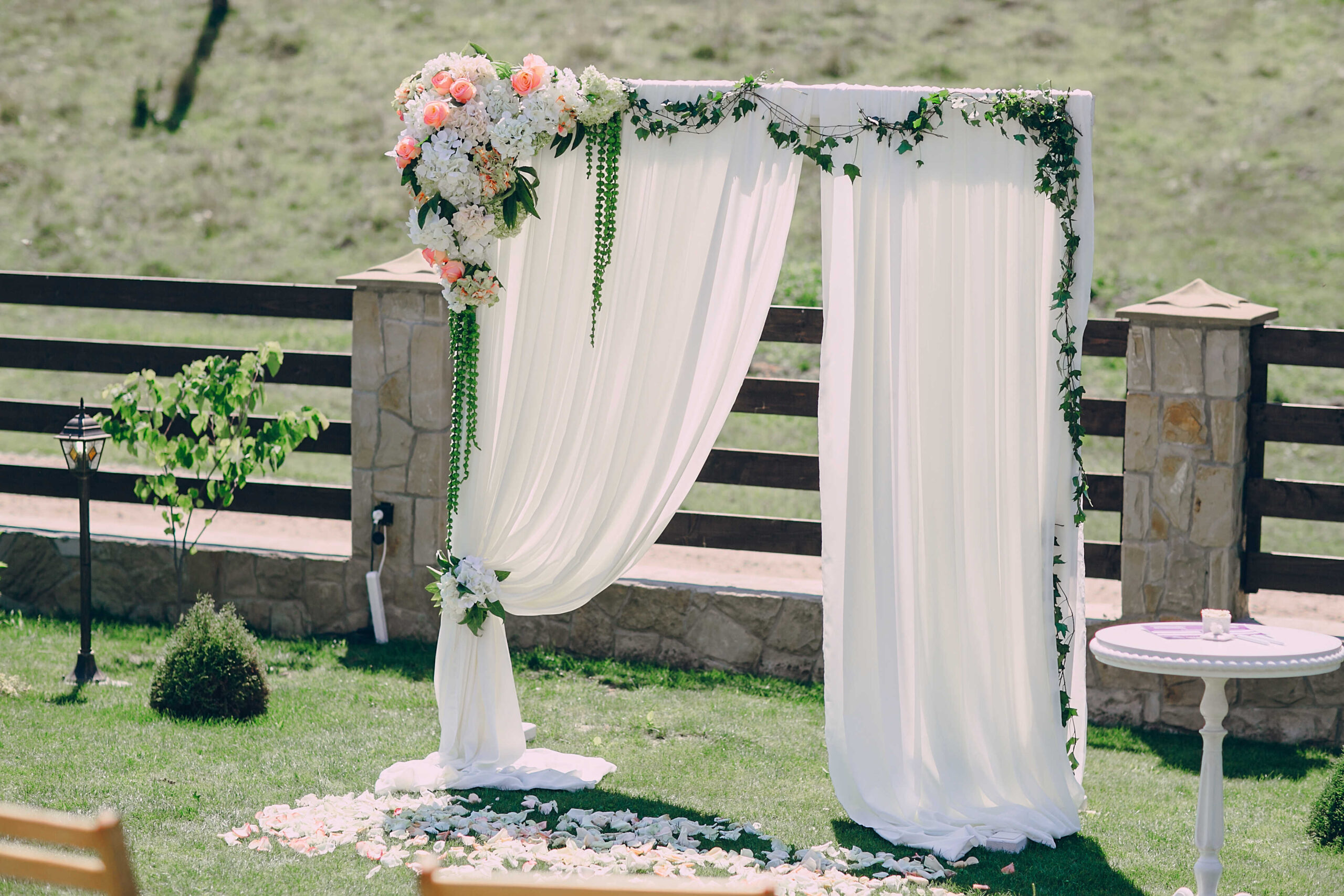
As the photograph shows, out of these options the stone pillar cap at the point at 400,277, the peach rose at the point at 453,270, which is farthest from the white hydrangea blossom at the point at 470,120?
the stone pillar cap at the point at 400,277

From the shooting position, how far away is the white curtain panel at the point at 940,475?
4.20 meters

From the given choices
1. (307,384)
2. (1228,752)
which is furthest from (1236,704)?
(307,384)

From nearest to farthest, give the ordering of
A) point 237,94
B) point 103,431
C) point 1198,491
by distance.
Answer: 1. point 1198,491
2. point 103,431
3. point 237,94

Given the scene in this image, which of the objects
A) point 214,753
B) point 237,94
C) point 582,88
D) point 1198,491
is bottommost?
point 214,753

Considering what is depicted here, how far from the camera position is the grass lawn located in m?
3.90

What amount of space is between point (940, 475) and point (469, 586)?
1710mm

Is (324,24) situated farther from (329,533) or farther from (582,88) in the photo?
(582,88)

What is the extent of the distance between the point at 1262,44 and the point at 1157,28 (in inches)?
47.2

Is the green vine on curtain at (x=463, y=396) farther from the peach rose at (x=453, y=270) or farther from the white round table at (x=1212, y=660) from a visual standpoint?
the white round table at (x=1212, y=660)

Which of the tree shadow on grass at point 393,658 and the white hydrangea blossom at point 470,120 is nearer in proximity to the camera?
the white hydrangea blossom at point 470,120

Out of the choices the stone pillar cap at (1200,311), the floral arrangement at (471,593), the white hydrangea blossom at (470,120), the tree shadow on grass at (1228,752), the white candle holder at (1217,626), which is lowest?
the tree shadow on grass at (1228,752)

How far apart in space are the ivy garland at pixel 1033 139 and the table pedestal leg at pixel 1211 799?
26.5 inches

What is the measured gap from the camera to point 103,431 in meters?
5.79

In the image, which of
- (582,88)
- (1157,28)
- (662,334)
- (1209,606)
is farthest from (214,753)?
(1157,28)
